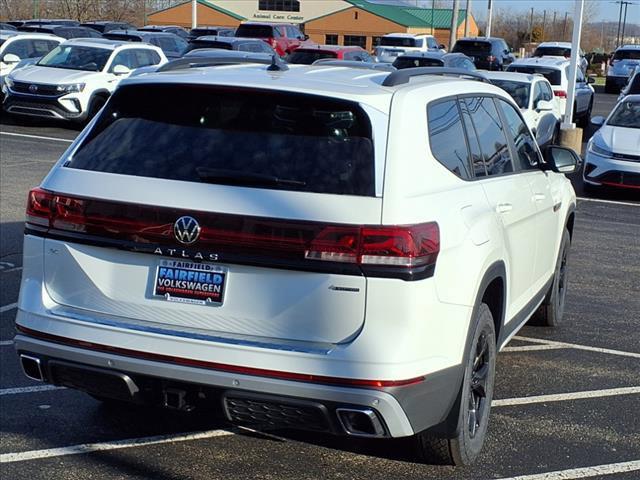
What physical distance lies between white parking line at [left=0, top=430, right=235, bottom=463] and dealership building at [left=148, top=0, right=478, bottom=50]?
72357mm

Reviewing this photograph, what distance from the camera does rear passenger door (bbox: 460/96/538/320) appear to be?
5234mm

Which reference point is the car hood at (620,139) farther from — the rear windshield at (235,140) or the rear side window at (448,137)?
the rear windshield at (235,140)

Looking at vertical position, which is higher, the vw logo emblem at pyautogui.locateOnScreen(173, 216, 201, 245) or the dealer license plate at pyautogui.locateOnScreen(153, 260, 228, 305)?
the vw logo emblem at pyautogui.locateOnScreen(173, 216, 201, 245)

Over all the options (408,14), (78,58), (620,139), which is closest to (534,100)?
(620,139)

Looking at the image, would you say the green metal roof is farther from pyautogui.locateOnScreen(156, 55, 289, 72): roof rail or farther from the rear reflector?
the rear reflector

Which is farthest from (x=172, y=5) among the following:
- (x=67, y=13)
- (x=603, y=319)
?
(x=603, y=319)

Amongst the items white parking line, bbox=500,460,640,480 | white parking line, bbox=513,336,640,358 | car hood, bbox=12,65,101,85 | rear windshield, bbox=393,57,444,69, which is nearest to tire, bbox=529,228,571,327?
white parking line, bbox=513,336,640,358

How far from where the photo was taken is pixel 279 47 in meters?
40.2

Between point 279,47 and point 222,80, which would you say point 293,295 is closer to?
point 222,80

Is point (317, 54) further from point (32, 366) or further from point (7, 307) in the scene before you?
point (32, 366)

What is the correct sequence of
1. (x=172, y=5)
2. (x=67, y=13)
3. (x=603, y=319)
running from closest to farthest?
(x=603, y=319), (x=67, y=13), (x=172, y=5)

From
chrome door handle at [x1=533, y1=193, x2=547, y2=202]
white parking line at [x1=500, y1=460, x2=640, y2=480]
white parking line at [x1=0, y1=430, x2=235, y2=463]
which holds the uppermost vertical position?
chrome door handle at [x1=533, y1=193, x2=547, y2=202]

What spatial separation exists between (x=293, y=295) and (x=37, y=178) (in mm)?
10733

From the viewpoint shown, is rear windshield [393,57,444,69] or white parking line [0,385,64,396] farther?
rear windshield [393,57,444,69]
